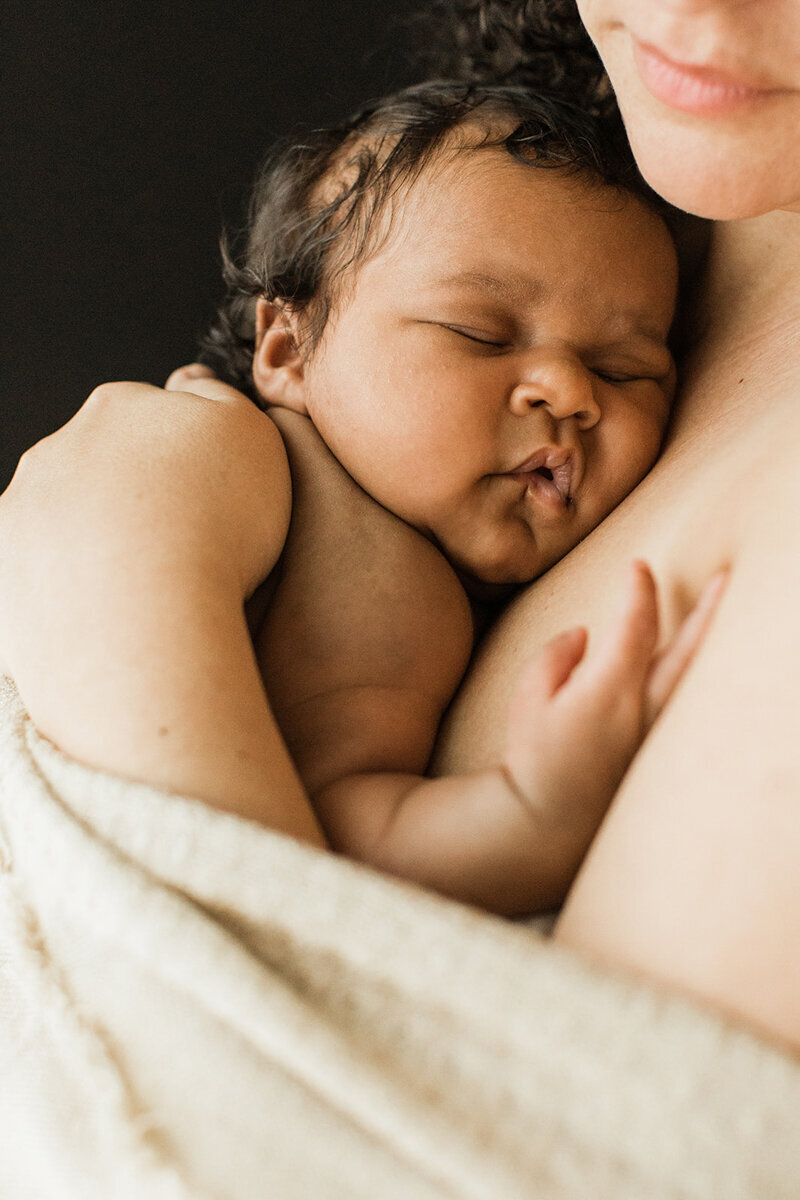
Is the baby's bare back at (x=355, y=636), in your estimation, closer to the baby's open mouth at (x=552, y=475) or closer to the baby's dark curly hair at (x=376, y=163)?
the baby's open mouth at (x=552, y=475)

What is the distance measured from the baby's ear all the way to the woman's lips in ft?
1.50

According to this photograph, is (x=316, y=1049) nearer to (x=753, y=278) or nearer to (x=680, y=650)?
(x=680, y=650)

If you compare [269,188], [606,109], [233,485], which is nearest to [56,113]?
[269,188]

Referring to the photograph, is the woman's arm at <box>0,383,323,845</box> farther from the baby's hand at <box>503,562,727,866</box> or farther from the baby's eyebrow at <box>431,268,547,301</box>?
the baby's eyebrow at <box>431,268,547,301</box>

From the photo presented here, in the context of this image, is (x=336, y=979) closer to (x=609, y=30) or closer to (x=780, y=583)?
(x=780, y=583)

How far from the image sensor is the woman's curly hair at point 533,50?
1.20 m

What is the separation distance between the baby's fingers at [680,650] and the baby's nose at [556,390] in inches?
13.0

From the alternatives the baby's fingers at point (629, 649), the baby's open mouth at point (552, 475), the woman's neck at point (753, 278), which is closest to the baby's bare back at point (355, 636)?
the baby's open mouth at point (552, 475)

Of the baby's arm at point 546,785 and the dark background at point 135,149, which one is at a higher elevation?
the dark background at point 135,149

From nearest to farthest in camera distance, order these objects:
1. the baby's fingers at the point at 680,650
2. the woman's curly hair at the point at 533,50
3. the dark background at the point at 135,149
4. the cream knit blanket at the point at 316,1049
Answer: the cream knit blanket at the point at 316,1049 → the baby's fingers at the point at 680,650 → the woman's curly hair at the point at 533,50 → the dark background at the point at 135,149

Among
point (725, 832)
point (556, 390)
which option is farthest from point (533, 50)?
point (725, 832)

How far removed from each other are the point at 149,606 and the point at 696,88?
18.3 inches

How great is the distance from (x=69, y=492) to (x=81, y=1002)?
0.34 meters

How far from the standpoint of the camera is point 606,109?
1.13 metres
